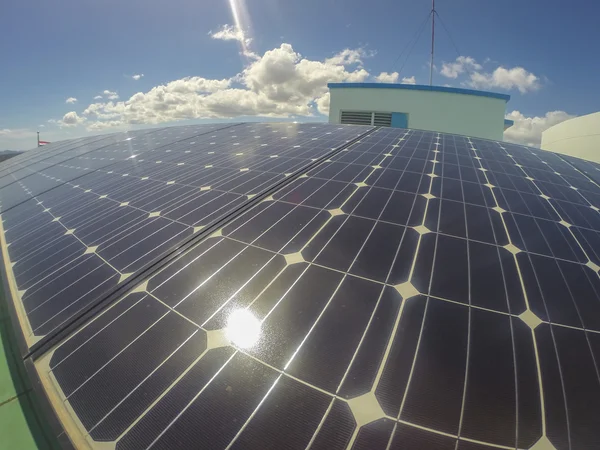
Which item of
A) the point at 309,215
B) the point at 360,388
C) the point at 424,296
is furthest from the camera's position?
the point at 309,215

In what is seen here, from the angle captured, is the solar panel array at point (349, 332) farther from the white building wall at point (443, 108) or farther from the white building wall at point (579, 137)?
the white building wall at point (443, 108)

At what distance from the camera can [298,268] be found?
14.3 feet

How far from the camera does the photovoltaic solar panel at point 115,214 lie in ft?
16.0

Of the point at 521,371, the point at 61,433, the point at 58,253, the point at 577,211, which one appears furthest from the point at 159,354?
the point at 577,211

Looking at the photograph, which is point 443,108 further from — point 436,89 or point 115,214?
point 115,214

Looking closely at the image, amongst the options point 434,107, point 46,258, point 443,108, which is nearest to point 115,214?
point 46,258

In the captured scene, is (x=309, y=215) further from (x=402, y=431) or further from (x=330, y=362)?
(x=402, y=431)

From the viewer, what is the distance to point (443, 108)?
85.1ft

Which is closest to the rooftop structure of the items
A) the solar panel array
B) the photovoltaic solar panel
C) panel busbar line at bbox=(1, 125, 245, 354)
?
the photovoltaic solar panel

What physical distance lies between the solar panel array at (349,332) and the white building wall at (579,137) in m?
23.1

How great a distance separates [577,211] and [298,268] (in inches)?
322

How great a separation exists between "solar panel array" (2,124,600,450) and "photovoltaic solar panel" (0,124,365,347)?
0.44ft

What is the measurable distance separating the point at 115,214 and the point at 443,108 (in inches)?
1216

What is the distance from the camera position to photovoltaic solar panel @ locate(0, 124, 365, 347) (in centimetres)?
488
